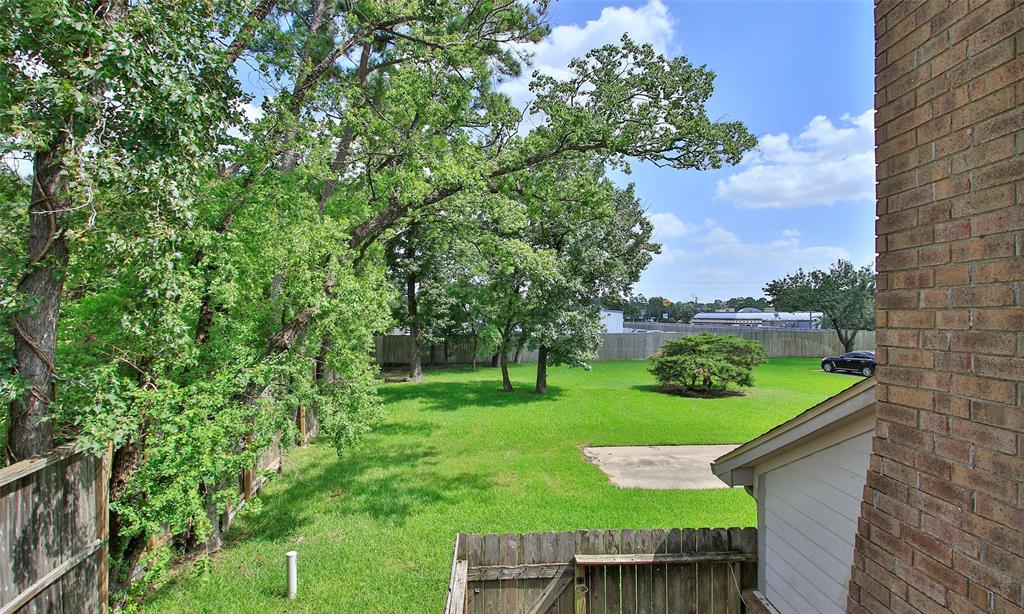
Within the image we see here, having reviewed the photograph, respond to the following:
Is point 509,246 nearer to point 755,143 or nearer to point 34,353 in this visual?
point 755,143

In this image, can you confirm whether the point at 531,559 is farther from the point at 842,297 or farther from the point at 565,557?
the point at 842,297

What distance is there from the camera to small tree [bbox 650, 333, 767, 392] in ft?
54.9

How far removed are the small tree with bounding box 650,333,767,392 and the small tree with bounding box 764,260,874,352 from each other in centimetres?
2016

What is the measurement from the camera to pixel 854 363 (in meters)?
22.7

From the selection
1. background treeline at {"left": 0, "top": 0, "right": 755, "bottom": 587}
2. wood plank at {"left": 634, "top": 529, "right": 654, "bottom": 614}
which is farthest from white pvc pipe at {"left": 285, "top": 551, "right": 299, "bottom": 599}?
wood plank at {"left": 634, "top": 529, "right": 654, "bottom": 614}

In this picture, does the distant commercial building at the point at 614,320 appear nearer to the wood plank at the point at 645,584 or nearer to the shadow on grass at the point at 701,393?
the shadow on grass at the point at 701,393

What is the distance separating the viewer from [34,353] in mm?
3174

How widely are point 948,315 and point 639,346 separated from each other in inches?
1204

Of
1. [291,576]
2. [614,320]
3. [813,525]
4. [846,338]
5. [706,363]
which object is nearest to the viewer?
[813,525]

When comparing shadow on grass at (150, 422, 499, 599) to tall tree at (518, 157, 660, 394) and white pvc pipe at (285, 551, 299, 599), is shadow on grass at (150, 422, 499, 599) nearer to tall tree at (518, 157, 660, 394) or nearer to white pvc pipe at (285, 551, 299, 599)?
white pvc pipe at (285, 551, 299, 599)

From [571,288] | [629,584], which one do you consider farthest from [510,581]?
[571,288]

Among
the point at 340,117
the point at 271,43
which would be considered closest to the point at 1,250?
the point at 271,43

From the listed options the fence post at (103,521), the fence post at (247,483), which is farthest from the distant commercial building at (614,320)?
the fence post at (103,521)

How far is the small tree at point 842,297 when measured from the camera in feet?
108
